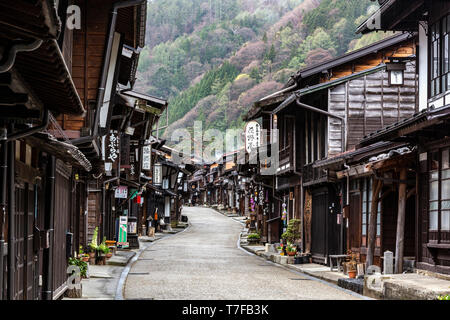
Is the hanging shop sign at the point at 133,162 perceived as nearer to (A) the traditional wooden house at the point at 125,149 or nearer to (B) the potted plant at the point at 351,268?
(A) the traditional wooden house at the point at 125,149

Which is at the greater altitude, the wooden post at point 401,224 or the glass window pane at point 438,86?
the glass window pane at point 438,86

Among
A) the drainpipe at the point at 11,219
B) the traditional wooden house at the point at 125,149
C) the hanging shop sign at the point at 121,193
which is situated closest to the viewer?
the drainpipe at the point at 11,219

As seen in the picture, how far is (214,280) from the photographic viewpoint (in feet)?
74.5

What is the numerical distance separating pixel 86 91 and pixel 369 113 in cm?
1515

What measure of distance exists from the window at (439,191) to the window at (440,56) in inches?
69.5

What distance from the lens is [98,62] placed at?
17.6 m

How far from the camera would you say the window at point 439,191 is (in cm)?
1742

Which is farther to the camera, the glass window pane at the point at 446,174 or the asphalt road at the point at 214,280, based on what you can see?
the asphalt road at the point at 214,280

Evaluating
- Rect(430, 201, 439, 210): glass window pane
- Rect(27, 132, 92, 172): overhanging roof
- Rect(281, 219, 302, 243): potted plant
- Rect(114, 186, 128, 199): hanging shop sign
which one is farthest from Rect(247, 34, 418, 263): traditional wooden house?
Rect(27, 132, 92, 172): overhanging roof

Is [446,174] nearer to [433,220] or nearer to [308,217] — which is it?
[433,220]

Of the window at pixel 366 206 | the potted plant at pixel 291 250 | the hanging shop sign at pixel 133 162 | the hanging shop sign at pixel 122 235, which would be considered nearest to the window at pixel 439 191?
the window at pixel 366 206

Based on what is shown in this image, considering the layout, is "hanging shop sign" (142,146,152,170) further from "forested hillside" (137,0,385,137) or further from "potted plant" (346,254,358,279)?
"forested hillside" (137,0,385,137)
